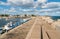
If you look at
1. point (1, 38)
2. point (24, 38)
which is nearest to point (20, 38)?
point (24, 38)

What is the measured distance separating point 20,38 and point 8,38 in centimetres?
142

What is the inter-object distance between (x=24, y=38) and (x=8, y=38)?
1.91 metres

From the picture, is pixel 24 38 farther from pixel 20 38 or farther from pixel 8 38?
pixel 8 38

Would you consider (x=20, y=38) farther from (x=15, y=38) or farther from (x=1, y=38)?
(x=1, y=38)

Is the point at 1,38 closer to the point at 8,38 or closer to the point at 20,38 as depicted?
the point at 8,38

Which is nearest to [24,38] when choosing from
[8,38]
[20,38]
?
[20,38]

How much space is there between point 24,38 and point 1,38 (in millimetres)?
2727

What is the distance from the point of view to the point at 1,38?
723 inches

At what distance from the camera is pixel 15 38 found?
18.6m

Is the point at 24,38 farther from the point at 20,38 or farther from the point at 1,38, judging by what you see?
the point at 1,38

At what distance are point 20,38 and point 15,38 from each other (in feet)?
1.96

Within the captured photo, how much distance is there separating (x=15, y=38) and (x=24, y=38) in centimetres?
108

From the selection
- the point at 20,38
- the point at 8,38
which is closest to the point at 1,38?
the point at 8,38
